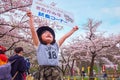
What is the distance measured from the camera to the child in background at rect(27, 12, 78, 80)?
431 centimetres

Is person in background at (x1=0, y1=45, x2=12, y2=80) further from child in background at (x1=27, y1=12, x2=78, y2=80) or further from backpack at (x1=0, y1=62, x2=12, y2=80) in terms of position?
child in background at (x1=27, y1=12, x2=78, y2=80)

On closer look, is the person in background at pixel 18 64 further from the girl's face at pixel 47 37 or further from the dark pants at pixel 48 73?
the dark pants at pixel 48 73

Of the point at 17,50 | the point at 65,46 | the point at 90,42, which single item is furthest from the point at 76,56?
the point at 17,50

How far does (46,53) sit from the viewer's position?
4.41 meters

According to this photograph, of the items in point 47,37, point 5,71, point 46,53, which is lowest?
point 5,71

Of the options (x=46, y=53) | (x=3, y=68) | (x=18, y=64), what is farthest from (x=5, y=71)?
(x=46, y=53)

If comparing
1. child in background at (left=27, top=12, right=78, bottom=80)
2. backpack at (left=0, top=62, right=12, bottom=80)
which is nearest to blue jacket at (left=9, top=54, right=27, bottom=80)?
backpack at (left=0, top=62, right=12, bottom=80)

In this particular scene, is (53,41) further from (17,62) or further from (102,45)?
(102,45)

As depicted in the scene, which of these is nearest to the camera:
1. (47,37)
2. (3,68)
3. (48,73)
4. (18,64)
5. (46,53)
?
(48,73)

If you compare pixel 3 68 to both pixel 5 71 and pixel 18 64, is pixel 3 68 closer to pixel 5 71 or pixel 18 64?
pixel 5 71

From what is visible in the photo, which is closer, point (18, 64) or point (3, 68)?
point (3, 68)

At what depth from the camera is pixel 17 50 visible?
21.4 feet

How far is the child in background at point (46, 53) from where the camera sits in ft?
14.1

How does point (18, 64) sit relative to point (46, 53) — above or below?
below
